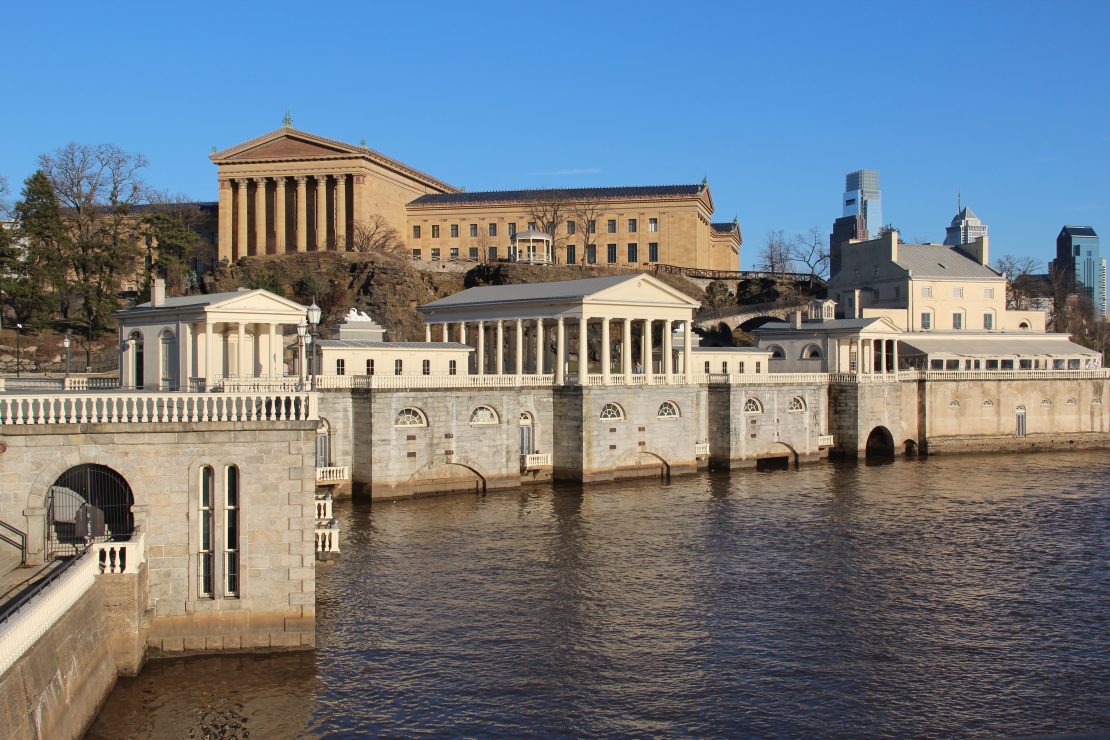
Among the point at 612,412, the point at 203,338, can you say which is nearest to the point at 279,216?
the point at 612,412

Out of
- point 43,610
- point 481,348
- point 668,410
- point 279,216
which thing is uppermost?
point 279,216

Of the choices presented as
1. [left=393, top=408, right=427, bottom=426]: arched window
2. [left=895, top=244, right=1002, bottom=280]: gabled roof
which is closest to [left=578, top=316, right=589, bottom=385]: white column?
[left=393, top=408, right=427, bottom=426]: arched window

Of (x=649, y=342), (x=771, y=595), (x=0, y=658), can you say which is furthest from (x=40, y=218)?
(x=0, y=658)

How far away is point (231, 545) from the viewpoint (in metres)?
24.1

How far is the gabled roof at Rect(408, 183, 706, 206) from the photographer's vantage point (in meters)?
114

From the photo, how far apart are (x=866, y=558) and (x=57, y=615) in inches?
1142

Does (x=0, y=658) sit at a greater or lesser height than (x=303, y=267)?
lesser

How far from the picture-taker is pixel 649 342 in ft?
205

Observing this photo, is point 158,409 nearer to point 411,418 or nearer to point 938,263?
point 411,418

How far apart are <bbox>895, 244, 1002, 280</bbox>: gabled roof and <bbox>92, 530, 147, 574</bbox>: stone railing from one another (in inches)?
2914

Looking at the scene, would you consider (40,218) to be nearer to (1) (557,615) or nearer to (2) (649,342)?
(2) (649,342)

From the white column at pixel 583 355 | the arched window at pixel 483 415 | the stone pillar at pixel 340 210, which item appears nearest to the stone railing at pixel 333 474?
the arched window at pixel 483 415

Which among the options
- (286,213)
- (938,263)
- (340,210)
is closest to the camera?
(938,263)

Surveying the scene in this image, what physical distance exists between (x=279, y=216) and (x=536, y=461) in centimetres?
6347
